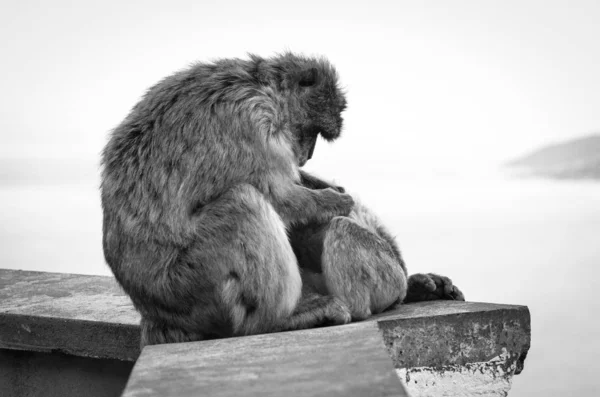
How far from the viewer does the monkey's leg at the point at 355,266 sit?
13.7ft

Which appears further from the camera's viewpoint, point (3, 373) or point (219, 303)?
point (3, 373)

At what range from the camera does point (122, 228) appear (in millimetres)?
3920

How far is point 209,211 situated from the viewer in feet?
12.8

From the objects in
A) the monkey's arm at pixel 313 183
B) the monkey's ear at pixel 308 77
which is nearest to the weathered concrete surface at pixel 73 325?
the monkey's arm at pixel 313 183

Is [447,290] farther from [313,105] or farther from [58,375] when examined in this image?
[58,375]

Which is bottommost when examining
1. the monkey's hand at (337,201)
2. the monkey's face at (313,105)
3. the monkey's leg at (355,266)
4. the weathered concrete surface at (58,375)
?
the weathered concrete surface at (58,375)

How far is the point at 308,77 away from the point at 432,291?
5.02ft

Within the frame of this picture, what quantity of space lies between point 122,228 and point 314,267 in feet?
3.89

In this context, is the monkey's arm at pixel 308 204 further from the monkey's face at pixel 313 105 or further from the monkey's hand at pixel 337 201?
the monkey's face at pixel 313 105

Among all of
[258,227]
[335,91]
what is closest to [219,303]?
[258,227]

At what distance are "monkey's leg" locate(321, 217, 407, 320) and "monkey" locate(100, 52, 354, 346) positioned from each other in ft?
0.33

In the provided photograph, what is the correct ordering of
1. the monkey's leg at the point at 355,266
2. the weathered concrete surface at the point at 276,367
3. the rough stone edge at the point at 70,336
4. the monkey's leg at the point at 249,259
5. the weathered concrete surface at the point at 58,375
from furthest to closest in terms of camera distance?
the weathered concrete surface at the point at 58,375 < the rough stone edge at the point at 70,336 < the monkey's leg at the point at 355,266 < the monkey's leg at the point at 249,259 < the weathered concrete surface at the point at 276,367

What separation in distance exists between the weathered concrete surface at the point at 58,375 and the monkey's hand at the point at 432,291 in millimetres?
2011

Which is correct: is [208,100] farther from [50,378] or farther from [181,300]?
[50,378]
